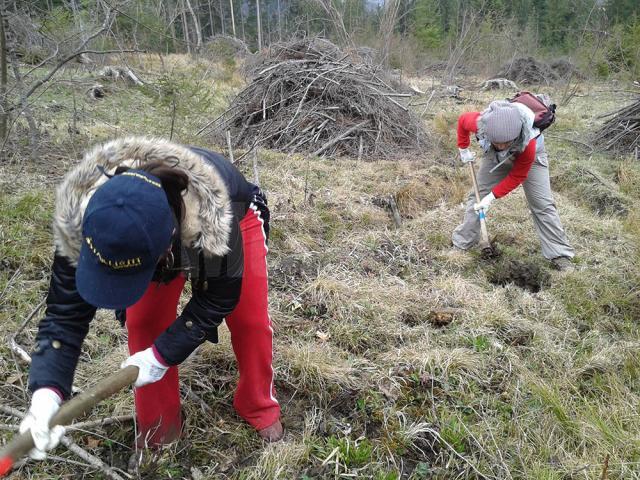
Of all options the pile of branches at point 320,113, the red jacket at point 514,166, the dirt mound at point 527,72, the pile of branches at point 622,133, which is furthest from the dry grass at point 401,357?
the dirt mound at point 527,72

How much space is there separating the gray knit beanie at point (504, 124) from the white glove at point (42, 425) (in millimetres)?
3155

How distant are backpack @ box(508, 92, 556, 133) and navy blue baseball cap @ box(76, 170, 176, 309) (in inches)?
127

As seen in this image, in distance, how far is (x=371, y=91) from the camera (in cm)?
793

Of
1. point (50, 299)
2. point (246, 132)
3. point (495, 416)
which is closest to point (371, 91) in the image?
point (246, 132)

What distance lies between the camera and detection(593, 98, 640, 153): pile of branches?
25.3 feet

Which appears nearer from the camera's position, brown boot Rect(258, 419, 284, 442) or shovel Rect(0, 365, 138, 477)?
shovel Rect(0, 365, 138, 477)

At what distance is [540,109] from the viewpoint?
367 centimetres

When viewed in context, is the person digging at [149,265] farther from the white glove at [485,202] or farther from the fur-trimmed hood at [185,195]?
the white glove at [485,202]

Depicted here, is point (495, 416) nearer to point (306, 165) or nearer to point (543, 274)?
point (543, 274)

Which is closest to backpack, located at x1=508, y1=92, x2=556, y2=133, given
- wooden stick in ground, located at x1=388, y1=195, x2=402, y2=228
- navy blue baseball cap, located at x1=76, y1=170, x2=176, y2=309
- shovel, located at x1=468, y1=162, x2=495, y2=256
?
shovel, located at x1=468, y1=162, x2=495, y2=256

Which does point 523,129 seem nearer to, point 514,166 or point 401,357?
point 514,166

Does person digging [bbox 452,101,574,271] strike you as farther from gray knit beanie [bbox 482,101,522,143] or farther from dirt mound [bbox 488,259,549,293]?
Answer: dirt mound [bbox 488,259,549,293]

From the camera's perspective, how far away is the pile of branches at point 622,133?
7.72m

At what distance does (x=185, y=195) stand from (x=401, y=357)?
169 centimetres
